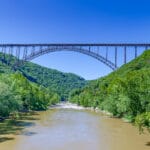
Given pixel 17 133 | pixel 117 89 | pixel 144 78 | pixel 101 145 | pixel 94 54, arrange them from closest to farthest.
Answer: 1. pixel 101 145
2. pixel 17 133
3. pixel 144 78
4. pixel 117 89
5. pixel 94 54

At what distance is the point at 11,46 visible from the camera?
288 feet

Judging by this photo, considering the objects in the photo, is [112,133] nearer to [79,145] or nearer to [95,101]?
[79,145]

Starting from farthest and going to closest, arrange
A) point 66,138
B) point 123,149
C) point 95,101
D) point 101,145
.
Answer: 1. point 95,101
2. point 66,138
3. point 101,145
4. point 123,149

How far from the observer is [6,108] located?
1649 inches

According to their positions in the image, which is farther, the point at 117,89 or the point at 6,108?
the point at 117,89

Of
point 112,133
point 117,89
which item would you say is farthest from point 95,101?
point 112,133

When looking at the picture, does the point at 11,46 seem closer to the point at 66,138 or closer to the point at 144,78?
the point at 144,78

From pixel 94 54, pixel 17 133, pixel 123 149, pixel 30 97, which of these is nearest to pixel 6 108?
pixel 17 133

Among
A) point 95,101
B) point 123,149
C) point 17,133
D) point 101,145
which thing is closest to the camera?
point 123,149

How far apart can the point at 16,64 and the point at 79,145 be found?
6621 centimetres

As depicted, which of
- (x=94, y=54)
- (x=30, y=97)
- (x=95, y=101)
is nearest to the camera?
(x=30, y=97)

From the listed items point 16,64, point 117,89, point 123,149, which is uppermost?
point 16,64

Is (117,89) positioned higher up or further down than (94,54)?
further down

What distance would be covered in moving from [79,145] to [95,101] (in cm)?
6051
